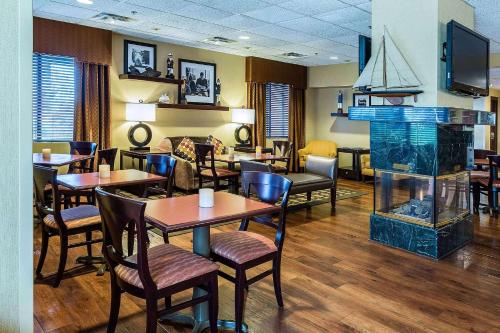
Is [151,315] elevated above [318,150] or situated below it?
below

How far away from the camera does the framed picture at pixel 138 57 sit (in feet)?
22.3

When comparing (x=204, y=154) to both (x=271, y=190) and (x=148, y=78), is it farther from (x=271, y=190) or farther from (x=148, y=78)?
(x=271, y=190)

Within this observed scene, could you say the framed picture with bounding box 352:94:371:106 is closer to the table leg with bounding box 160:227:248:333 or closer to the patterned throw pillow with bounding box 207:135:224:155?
the patterned throw pillow with bounding box 207:135:224:155

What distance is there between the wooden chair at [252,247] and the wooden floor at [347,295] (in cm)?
27

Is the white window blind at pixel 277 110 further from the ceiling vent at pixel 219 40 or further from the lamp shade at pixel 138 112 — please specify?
the lamp shade at pixel 138 112

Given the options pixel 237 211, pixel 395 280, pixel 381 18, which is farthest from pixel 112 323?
pixel 381 18

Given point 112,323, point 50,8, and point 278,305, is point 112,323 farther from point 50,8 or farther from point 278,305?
point 50,8

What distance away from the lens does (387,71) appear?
3.83m

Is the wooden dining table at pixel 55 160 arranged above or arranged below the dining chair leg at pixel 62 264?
above

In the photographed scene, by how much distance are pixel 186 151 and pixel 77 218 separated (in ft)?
13.8

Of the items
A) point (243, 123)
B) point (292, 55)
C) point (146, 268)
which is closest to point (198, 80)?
point (243, 123)

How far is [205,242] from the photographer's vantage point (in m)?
2.42

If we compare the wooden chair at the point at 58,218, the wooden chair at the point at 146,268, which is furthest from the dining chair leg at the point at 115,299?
the wooden chair at the point at 58,218

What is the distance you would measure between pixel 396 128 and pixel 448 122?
1.63ft
